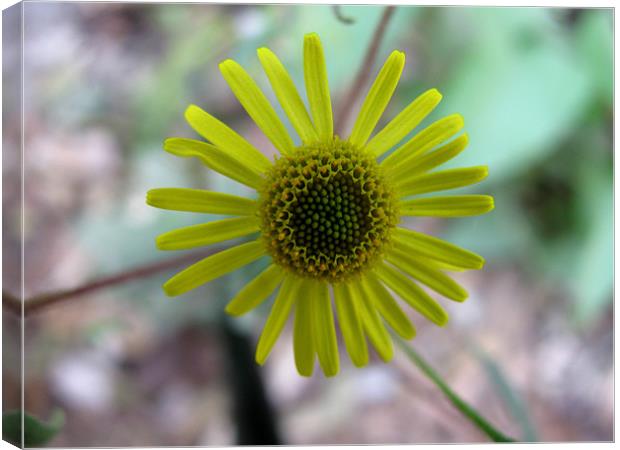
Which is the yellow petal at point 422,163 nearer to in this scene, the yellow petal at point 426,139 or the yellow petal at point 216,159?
the yellow petal at point 426,139

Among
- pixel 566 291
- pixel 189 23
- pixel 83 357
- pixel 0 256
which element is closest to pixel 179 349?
pixel 83 357

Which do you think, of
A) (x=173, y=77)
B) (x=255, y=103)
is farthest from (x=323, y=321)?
(x=173, y=77)

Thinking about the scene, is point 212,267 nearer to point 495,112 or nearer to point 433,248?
point 433,248

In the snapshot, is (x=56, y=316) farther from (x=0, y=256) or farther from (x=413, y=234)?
(x=413, y=234)

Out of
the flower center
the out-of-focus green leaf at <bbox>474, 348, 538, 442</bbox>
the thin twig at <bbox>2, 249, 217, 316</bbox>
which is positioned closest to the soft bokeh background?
the out-of-focus green leaf at <bbox>474, 348, 538, 442</bbox>

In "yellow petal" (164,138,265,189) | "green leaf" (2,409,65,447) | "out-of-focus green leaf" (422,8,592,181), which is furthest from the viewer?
"out-of-focus green leaf" (422,8,592,181)

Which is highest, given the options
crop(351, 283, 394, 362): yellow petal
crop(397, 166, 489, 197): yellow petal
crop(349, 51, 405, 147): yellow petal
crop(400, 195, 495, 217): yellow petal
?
crop(349, 51, 405, 147): yellow petal

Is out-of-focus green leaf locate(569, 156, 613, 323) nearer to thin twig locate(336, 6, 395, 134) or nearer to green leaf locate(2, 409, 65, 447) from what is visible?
thin twig locate(336, 6, 395, 134)
